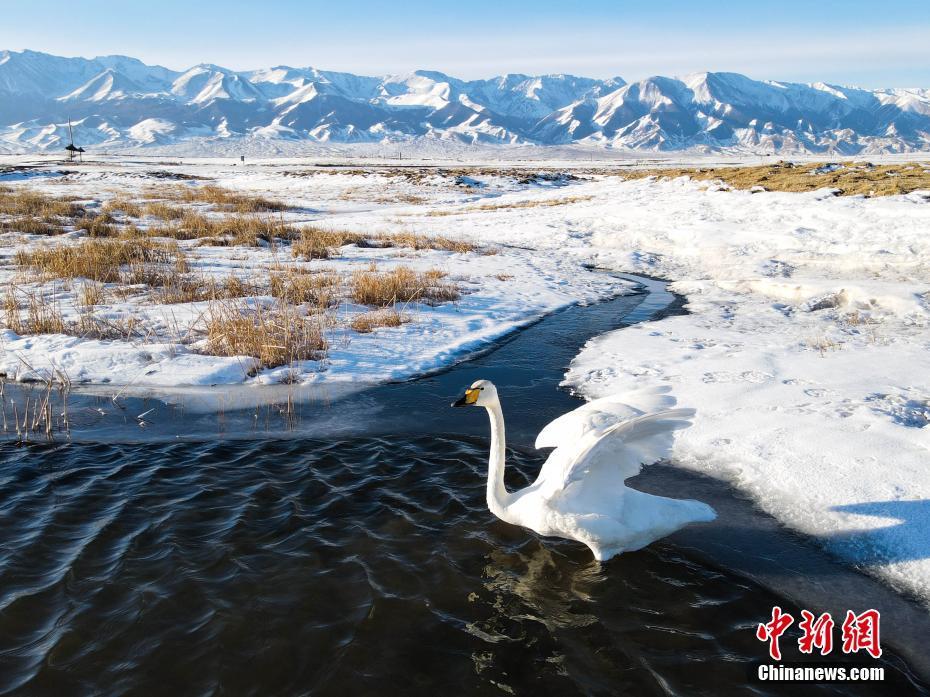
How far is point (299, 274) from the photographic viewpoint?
14.6 m

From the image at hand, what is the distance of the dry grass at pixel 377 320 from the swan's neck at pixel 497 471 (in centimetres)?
617

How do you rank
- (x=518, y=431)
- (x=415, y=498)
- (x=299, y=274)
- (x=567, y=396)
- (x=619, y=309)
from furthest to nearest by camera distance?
(x=299, y=274)
(x=619, y=309)
(x=567, y=396)
(x=518, y=431)
(x=415, y=498)

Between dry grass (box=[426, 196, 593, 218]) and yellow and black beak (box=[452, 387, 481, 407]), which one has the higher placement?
yellow and black beak (box=[452, 387, 481, 407])

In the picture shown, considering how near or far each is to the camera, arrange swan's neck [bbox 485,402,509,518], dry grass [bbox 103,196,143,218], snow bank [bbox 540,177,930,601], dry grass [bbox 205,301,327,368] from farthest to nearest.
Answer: dry grass [bbox 103,196,143,218] < dry grass [bbox 205,301,327,368] < snow bank [bbox 540,177,930,601] < swan's neck [bbox 485,402,509,518]

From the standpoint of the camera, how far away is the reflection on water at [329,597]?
12.2 ft

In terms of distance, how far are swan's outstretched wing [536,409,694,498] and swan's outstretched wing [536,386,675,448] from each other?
0.68ft

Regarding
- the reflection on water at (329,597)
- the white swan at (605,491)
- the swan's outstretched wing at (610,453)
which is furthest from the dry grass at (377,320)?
the swan's outstretched wing at (610,453)

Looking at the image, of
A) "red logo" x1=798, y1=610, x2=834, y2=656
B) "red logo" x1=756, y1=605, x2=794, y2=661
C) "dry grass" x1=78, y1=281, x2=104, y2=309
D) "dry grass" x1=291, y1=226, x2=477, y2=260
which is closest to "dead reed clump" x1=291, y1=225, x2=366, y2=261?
"dry grass" x1=291, y1=226, x2=477, y2=260

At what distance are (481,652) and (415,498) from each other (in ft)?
6.36

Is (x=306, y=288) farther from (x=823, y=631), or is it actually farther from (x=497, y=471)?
(x=823, y=631)

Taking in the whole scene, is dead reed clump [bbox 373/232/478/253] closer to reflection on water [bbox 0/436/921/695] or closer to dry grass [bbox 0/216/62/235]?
dry grass [bbox 0/216/62/235]

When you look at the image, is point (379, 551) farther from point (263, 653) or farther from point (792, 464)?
point (792, 464)

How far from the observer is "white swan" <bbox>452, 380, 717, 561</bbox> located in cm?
449

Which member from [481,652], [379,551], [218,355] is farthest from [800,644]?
[218,355]
